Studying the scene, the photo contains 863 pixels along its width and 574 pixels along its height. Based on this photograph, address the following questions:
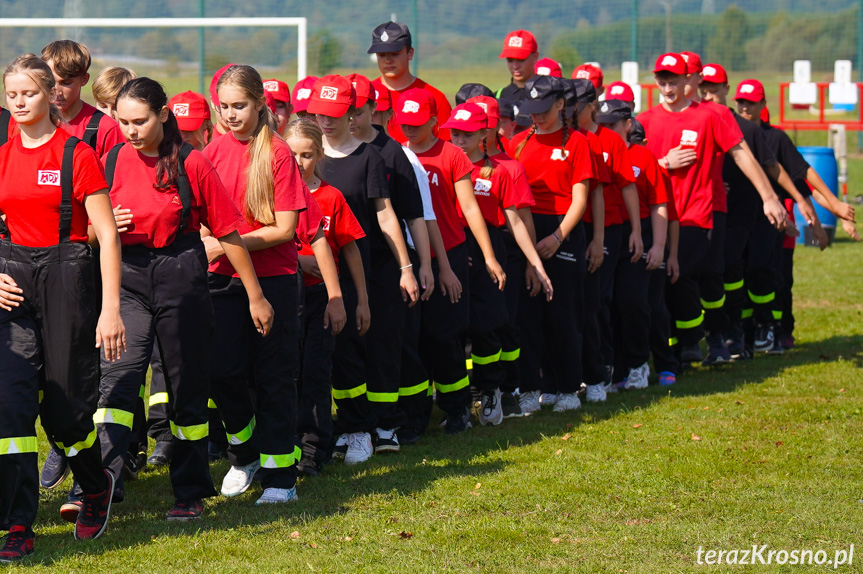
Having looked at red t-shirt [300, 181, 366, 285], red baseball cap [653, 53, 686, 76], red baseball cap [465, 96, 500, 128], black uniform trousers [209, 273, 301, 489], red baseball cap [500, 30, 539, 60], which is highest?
red baseball cap [500, 30, 539, 60]

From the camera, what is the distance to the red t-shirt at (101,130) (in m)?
5.61

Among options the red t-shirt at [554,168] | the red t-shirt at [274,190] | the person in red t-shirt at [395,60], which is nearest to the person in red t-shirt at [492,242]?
the red t-shirt at [554,168]

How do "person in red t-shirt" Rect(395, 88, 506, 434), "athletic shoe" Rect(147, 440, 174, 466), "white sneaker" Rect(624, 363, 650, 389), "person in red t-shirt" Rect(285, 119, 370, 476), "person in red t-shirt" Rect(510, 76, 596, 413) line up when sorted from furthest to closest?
"white sneaker" Rect(624, 363, 650, 389)
"person in red t-shirt" Rect(510, 76, 596, 413)
"person in red t-shirt" Rect(395, 88, 506, 434)
"athletic shoe" Rect(147, 440, 174, 466)
"person in red t-shirt" Rect(285, 119, 370, 476)

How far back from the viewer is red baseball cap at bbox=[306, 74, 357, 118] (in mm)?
6117

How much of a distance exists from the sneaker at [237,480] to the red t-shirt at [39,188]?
168cm

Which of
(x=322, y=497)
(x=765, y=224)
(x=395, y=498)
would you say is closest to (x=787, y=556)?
(x=395, y=498)

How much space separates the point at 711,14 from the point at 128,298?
3494cm

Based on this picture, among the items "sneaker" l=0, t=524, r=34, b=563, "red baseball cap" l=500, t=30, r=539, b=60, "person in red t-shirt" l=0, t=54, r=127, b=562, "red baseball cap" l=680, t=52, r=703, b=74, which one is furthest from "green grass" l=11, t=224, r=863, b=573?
"red baseball cap" l=500, t=30, r=539, b=60

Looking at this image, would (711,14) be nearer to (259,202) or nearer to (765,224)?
(765,224)

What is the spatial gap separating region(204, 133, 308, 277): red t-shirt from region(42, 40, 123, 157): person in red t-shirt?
1.68ft

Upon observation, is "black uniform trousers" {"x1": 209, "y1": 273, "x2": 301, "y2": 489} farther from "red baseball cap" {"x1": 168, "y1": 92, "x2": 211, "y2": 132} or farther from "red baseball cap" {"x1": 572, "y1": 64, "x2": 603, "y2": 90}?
"red baseball cap" {"x1": 572, "y1": 64, "x2": 603, "y2": 90}

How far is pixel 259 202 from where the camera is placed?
542 centimetres

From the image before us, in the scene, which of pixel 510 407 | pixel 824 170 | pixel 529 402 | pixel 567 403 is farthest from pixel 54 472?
pixel 824 170

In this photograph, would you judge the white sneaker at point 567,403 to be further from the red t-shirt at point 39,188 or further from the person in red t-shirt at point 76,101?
the red t-shirt at point 39,188
